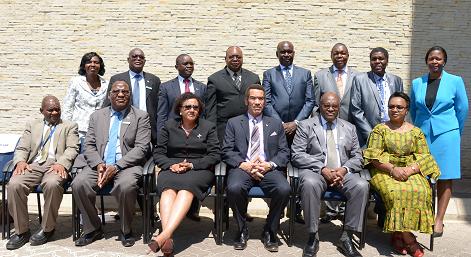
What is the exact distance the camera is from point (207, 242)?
14.6 ft

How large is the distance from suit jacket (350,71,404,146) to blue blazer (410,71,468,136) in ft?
1.12

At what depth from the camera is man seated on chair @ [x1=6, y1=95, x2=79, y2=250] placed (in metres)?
4.28

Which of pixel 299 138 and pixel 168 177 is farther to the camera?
pixel 299 138

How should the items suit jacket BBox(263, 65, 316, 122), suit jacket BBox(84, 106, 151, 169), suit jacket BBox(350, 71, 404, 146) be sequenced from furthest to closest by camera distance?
suit jacket BBox(263, 65, 316, 122), suit jacket BBox(350, 71, 404, 146), suit jacket BBox(84, 106, 151, 169)

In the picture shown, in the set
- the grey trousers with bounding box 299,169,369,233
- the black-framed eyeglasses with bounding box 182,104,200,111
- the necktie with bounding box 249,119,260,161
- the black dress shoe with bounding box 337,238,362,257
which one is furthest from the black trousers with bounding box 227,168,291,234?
the black-framed eyeglasses with bounding box 182,104,200,111

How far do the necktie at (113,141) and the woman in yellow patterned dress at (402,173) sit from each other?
2.61 meters

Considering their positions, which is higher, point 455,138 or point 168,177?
point 455,138

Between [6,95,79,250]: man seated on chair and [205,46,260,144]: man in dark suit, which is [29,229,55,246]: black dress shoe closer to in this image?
[6,95,79,250]: man seated on chair

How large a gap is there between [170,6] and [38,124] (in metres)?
3.36

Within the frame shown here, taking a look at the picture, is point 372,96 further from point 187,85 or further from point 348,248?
point 187,85

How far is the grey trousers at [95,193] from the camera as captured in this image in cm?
424

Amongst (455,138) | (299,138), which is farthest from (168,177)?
(455,138)

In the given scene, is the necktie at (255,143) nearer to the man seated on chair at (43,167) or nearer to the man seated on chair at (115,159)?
the man seated on chair at (115,159)

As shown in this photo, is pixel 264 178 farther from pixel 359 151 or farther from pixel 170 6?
pixel 170 6
